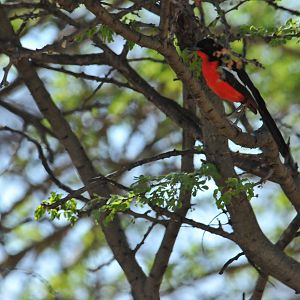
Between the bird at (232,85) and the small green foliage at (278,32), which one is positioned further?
the bird at (232,85)

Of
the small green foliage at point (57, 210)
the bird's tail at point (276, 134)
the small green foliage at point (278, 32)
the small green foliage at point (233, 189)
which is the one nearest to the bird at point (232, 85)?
the bird's tail at point (276, 134)

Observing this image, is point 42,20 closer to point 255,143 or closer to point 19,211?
point 19,211

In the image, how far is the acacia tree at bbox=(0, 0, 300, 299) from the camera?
4281 mm

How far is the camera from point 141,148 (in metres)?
8.69

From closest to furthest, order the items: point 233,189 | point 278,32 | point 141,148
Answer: point 233,189, point 278,32, point 141,148

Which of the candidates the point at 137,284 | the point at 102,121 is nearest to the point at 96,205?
the point at 137,284

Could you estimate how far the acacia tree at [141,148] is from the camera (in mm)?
4281

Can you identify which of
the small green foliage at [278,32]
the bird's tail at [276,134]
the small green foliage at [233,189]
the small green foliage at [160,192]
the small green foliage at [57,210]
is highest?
the small green foliage at [278,32]

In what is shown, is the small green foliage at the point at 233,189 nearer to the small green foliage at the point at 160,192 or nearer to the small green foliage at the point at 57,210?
the small green foliage at the point at 160,192

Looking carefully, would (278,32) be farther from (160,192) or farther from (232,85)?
(160,192)

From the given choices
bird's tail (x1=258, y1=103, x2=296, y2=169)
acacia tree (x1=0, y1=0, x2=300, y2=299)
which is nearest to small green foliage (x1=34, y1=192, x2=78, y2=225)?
acacia tree (x1=0, y1=0, x2=300, y2=299)

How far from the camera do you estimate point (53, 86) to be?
8.82 meters

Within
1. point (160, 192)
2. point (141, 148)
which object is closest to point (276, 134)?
point (160, 192)

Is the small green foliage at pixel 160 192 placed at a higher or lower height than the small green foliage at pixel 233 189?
higher
